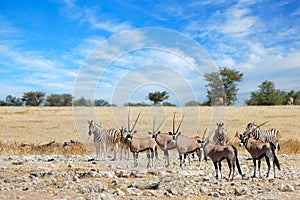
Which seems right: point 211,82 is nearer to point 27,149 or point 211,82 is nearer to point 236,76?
point 27,149

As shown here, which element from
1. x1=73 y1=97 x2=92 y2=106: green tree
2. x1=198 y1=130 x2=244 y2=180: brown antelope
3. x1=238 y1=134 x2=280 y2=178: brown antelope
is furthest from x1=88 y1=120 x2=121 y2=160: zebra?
x1=238 y1=134 x2=280 y2=178: brown antelope

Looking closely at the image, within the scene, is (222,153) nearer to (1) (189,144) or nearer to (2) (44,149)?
(1) (189,144)

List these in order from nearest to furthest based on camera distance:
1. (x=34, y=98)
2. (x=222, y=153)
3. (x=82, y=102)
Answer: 1. (x=222, y=153)
2. (x=82, y=102)
3. (x=34, y=98)

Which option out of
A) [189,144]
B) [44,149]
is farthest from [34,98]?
[189,144]

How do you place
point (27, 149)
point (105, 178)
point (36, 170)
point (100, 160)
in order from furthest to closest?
1. point (27, 149)
2. point (100, 160)
3. point (36, 170)
4. point (105, 178)

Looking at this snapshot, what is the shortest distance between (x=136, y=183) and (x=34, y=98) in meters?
71.6

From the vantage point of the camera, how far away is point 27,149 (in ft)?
63.9

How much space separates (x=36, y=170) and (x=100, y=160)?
3323 mm

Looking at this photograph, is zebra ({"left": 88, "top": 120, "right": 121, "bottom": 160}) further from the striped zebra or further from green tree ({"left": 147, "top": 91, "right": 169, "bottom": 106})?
the striped zebra

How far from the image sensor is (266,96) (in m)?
69.4

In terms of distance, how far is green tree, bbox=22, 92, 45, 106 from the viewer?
7681 centimetres

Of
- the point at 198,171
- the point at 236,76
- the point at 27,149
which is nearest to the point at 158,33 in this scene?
the point at 198,171

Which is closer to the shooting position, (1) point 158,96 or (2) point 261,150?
(2) point 261,150

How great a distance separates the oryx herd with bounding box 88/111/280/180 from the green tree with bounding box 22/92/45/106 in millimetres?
63114
